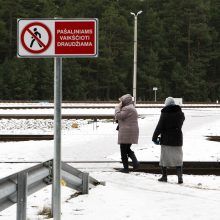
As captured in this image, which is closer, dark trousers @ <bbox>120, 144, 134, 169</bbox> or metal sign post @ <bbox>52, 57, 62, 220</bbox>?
metal sign post @ <bbox>52, 57, 62, 220</bbox>

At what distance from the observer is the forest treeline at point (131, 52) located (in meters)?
67.9

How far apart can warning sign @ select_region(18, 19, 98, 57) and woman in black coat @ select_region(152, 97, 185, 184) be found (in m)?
5.19

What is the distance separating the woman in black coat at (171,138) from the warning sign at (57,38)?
519 cm

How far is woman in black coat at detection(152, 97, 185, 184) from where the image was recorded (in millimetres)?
10719

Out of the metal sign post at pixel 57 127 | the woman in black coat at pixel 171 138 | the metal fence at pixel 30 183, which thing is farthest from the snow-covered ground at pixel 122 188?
the metal sign post at pixel 57 127

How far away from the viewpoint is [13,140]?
18859 millimetres

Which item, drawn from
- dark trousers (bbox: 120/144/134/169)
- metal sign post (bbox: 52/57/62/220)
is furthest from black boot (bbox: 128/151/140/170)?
metal sign post (bbox: 52/57/62/220)

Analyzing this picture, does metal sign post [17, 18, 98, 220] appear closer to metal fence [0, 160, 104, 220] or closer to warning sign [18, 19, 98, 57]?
warning sign [18, 19, 98, 57]

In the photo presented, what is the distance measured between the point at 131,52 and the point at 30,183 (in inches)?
2562

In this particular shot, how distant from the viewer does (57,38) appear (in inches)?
232

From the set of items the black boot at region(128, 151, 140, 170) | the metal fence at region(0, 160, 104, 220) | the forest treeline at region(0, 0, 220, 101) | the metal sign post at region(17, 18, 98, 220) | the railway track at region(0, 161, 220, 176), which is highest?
the forest treeline at region(0, 0, 220, 101)

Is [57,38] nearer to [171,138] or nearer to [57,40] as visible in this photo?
[57,40]

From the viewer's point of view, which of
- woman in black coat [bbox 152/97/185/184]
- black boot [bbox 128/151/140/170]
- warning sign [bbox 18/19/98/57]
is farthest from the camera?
black boot [bbox 128/151/140/170]

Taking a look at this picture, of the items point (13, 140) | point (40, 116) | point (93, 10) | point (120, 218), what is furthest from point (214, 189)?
point (93, 10)
